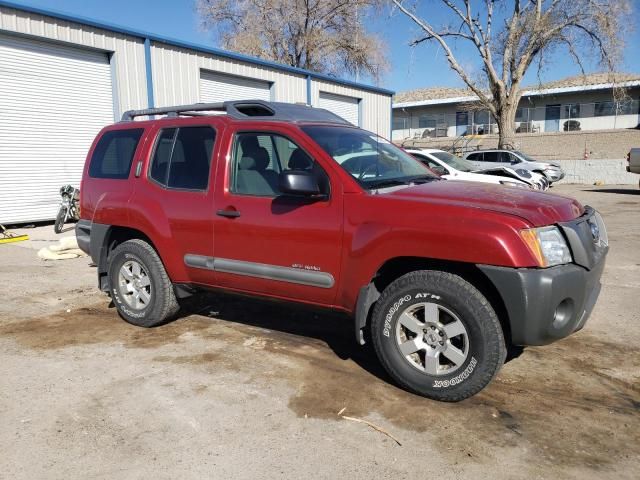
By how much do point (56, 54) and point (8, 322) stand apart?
9.17 meters

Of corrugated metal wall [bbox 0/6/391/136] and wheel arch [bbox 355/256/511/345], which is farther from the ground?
corrugated metal wall [bbox 0/6/391/136]

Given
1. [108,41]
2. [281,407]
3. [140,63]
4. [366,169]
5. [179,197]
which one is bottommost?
[281,407]

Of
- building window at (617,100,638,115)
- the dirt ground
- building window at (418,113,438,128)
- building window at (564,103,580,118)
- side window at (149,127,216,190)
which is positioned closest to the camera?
the dirt ground

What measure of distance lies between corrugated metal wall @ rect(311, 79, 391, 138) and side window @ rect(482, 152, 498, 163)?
4556 millimetres

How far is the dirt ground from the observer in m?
2.92

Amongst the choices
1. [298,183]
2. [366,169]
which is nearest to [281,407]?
[298,183]

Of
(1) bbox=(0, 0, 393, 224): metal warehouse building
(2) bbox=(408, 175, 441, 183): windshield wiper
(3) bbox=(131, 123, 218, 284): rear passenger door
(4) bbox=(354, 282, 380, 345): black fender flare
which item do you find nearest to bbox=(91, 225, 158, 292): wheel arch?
(3) bbox=(131, 123, 218, 284): rear passenger door

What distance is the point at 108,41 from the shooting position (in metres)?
13.0

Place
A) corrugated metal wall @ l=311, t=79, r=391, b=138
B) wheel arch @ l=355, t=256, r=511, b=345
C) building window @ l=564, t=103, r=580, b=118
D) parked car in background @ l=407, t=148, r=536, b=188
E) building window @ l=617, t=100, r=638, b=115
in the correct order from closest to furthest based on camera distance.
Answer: wheel arch @ l=355, t=256, r=511, b=345 < parked car in background @ l=407, t=148, r=536, b=188 < corrugated metal wall @ l=311, t=79, r=391, b=138 < building window @ l=617, t=100, r=638, b=115 < building window @ l=564, t=103, r=580, b=118

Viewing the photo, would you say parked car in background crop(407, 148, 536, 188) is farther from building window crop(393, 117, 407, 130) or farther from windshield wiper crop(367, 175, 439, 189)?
building window crop(393, 117, 407, 130)

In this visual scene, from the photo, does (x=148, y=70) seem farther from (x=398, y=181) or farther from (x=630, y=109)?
(x=630, y=109)

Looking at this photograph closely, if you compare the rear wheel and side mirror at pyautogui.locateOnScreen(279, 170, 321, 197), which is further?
the rear wheel

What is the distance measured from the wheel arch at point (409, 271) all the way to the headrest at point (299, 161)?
1.00 metres

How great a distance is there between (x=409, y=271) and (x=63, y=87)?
1185 centimetres
